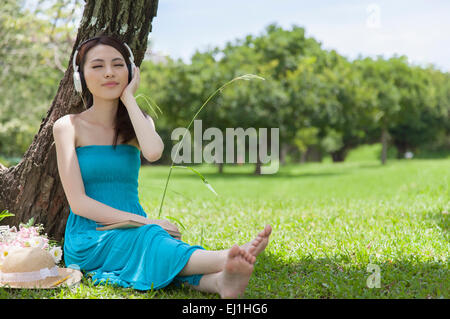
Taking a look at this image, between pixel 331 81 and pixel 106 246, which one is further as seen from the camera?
pixel 331 81

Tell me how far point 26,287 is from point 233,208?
14.1 feet

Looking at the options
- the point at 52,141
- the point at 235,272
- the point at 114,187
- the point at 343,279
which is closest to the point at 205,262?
the point at 235,272

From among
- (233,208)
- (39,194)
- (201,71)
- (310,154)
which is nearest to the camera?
(39,194)

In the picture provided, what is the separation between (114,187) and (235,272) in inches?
47.0

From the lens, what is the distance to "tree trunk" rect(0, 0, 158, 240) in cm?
389

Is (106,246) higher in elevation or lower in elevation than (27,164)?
lower

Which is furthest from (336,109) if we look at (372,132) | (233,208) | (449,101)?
(449,101)

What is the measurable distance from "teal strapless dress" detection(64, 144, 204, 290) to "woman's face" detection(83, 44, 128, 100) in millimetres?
380

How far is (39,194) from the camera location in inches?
158

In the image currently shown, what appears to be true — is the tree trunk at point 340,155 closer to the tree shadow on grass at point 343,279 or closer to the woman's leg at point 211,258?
the tree shadow on grass at point 343,279

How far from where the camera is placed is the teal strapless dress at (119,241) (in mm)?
2881

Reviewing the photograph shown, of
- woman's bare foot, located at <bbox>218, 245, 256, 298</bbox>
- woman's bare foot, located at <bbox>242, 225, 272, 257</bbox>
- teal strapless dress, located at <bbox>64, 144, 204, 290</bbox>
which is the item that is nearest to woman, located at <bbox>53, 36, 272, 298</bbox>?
teal strapless dress, located at <bbox>64, 144, 204, 290</bbox>

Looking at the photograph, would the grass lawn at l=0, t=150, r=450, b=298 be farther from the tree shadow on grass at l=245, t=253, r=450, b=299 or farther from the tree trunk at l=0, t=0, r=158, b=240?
the tree trunk at l=0, t=0, r=158, b=240

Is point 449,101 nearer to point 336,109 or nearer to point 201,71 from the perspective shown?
point 336,109
